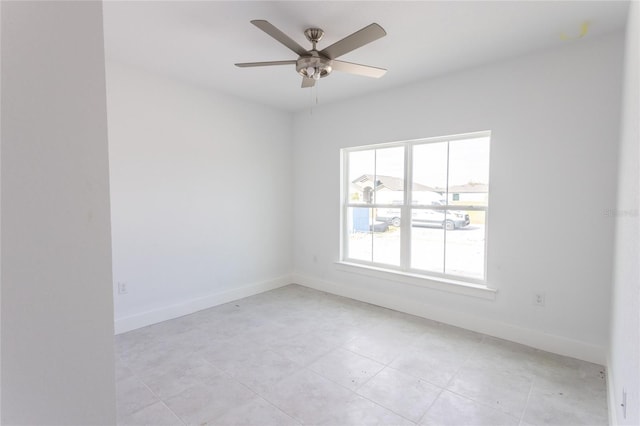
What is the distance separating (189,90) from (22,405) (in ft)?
12.1

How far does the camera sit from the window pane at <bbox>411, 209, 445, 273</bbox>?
11.6 ft

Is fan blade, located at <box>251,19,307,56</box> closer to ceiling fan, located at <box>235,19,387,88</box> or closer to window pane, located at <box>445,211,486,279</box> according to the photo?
ceiling fan, located at <box>235,19,387,88</box>

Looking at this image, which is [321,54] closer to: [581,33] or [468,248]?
[581,33]

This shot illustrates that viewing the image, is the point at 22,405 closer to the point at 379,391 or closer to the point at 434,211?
the point at 379,391

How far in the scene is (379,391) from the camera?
7.16ft

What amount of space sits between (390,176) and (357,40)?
7.12ft

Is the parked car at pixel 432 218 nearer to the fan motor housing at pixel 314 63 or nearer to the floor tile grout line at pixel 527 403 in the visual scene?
the floor tile grout line at pixel 527 403

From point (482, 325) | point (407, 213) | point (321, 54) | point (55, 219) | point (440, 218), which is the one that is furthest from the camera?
point (407, 213)

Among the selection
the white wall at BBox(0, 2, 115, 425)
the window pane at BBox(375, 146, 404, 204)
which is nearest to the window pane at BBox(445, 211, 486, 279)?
the window pane at BBox(375, 146, 404, 204)

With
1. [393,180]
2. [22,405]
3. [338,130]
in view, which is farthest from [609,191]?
[22,405]

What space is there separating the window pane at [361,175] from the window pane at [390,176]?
10 cm

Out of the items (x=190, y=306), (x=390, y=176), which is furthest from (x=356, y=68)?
(x=190, y=306)

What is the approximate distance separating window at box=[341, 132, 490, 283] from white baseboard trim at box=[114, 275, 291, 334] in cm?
129

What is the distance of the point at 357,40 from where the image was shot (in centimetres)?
202
